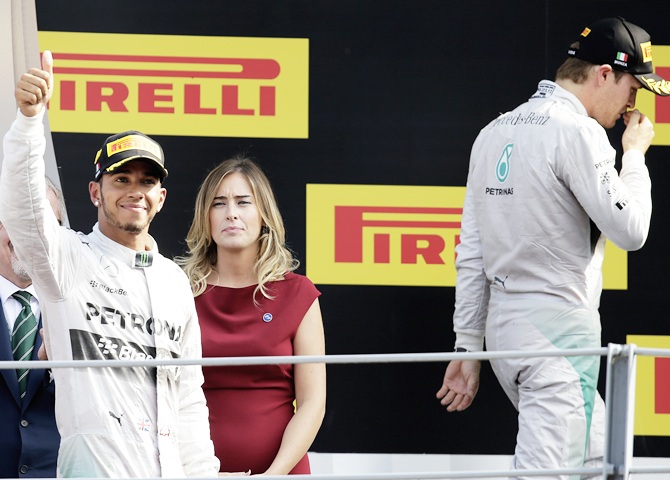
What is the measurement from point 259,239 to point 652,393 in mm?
1127

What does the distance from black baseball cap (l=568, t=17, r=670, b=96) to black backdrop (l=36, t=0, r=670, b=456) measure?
16.2 inches

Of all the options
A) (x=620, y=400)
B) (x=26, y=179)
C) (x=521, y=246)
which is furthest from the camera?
(x=521, y=246)

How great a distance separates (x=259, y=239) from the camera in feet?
9.22

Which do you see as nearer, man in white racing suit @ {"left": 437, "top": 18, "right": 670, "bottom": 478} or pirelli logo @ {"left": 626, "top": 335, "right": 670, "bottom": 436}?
man in white racing suit @ {"left": 437, "top": 18, "right": 670, "bottom": 478}

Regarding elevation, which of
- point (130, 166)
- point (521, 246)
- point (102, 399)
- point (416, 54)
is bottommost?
point (102, 399)

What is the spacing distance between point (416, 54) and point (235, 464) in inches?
47.3

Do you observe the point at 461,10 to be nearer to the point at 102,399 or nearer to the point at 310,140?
the point at 310,140

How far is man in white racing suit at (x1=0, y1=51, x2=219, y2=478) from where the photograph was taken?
6.66 feet

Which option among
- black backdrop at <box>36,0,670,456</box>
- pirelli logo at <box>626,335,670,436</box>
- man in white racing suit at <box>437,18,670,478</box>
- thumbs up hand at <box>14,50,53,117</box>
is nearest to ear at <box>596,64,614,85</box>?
man in white racing suit at <box>437,18,670,478</box>

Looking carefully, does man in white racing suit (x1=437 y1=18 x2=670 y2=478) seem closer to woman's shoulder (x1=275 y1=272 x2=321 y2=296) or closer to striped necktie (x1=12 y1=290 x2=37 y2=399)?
woman's shoulder (x1=275 y1=272 x2=321 y2=296)

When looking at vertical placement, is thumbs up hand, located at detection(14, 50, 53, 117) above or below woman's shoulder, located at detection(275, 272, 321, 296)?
above

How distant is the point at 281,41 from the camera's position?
10.2ft

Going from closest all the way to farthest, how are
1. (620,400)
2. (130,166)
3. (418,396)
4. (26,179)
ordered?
1. (620,400)
2. (26,179)
3. (130,166)
4. (418,396)

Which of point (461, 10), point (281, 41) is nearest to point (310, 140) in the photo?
point (281, 41)
